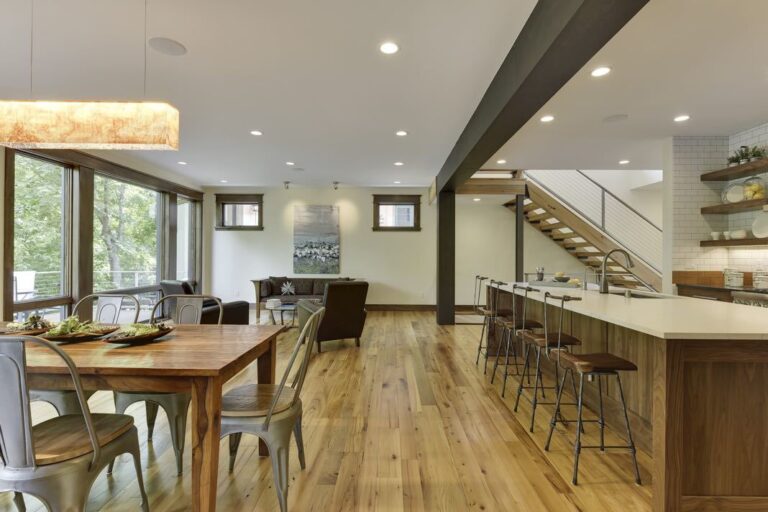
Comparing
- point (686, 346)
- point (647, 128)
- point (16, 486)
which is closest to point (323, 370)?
point (16, 486)

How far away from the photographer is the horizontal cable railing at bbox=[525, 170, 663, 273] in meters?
7.63

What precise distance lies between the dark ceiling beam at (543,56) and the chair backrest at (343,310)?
2.44 m

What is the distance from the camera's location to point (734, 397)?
181 cm

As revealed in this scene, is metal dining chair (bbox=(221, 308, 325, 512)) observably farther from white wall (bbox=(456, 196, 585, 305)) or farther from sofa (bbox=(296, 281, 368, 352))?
white wall (bbox=(456, 196, 585, 305))

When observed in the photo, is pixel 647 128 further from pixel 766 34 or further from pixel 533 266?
pixel 533 266

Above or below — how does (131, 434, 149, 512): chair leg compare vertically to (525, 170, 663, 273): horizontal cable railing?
below

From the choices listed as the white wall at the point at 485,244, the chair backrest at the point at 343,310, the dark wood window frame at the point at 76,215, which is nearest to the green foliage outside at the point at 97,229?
the dark wood window frame at the point at 76,215

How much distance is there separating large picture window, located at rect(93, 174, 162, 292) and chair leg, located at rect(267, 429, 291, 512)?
535 centimetres

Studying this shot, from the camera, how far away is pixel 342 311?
5.12 m

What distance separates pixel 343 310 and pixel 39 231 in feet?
12.8

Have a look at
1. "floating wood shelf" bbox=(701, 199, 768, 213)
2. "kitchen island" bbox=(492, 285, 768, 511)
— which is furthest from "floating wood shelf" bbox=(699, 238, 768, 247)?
"kitchen island" bbox=(492, 285, 768, 511)

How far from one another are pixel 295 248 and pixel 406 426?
6.45m

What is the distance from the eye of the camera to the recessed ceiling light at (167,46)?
2.67m

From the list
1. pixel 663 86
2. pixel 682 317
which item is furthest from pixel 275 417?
pixel 663 86
